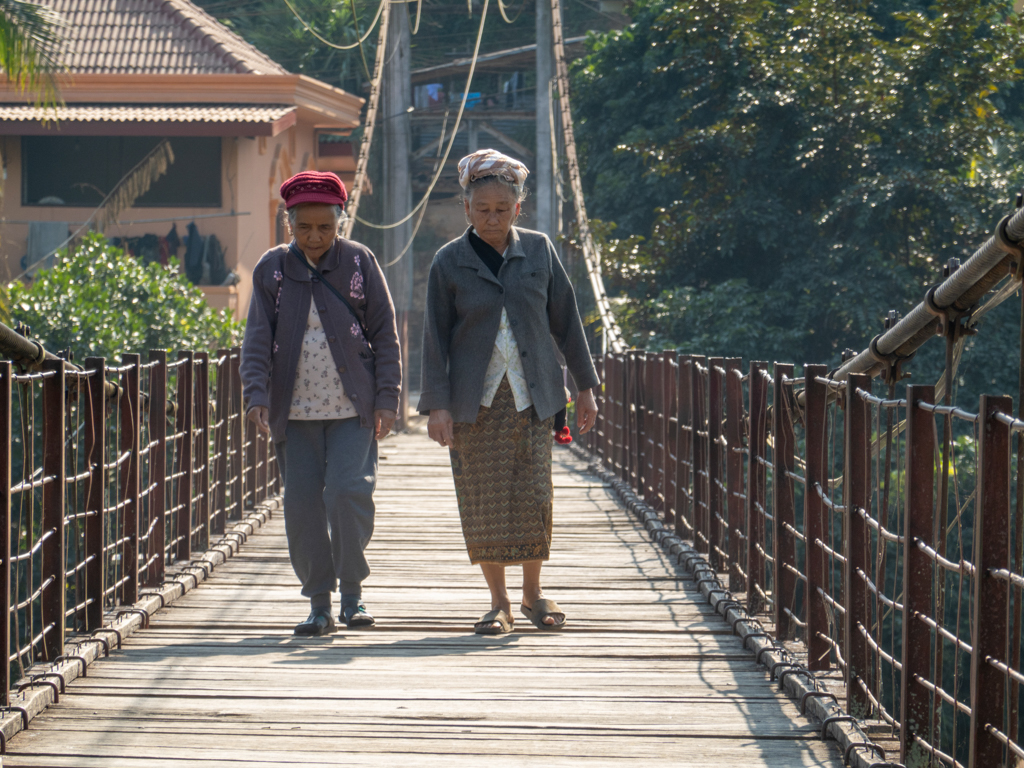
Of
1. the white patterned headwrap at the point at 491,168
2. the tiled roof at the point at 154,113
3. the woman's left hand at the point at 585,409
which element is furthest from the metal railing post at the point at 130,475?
the tiled roof at the point at 154,113

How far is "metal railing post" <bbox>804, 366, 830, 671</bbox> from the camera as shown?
2883 millimetres

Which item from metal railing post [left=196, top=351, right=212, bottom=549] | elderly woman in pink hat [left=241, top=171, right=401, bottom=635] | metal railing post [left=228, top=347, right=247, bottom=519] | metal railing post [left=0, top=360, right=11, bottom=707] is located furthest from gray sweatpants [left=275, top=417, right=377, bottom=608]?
metal railing post [left=228, top=347, right=247, bottom=519]

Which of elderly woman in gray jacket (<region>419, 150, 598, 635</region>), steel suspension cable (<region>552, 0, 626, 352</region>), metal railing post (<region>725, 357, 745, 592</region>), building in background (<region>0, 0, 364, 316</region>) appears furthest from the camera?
building in background (<region>0, 0, 364, 316</region>)

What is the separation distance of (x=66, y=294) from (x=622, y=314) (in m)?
6.66

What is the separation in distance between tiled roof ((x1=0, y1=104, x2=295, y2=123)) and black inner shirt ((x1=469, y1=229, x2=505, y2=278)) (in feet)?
29.3

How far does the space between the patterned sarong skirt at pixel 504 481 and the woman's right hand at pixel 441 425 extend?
56 mm

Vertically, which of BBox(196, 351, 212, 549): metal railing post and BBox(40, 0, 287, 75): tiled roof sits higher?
BBox(40, 0, 287, 75): tiled roof

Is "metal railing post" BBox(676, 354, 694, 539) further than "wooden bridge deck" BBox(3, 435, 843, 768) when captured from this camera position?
Yes

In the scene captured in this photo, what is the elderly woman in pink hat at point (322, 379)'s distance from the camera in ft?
11.0

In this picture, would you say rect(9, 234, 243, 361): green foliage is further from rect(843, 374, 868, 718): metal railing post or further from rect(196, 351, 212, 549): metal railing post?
rect(843, 374, 868, 718): metal railing post

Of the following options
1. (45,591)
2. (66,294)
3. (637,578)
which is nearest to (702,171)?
(66,294)

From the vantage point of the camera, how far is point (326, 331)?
339cm

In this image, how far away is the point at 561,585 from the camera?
4.18 m

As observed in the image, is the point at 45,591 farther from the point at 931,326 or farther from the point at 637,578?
the point at 931,326
